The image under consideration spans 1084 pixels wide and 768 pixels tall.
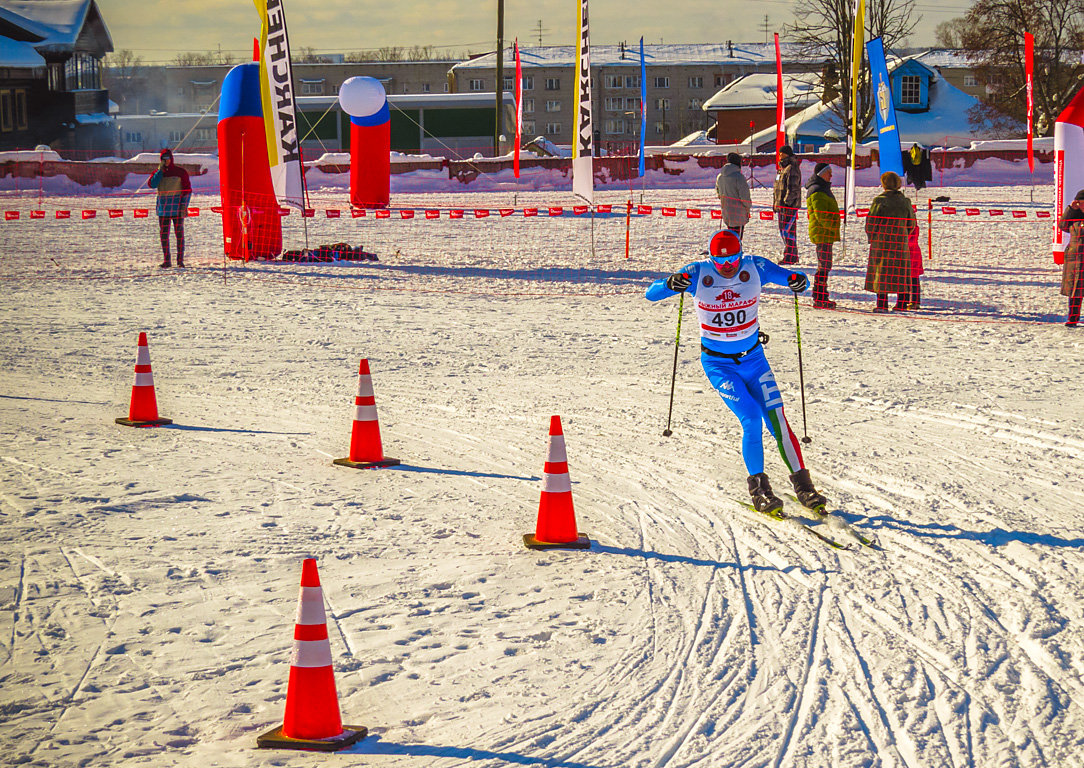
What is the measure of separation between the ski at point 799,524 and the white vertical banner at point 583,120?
11884mm

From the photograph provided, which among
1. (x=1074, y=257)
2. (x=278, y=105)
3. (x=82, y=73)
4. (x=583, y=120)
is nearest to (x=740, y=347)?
(x=1074, y=257)

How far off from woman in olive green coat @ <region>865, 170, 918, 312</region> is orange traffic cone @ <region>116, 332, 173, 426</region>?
8742 millimetres

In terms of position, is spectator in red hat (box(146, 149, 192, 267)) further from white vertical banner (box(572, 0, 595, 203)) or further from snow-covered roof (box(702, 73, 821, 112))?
snow-covered roof (box(702, 73, 821, 112))

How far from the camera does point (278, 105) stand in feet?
58.0

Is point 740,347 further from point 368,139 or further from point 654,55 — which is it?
point 654,55

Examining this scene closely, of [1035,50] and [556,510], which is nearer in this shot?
[556,510]

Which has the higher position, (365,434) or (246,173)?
(246,173)

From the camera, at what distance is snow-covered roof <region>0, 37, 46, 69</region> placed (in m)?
46.1

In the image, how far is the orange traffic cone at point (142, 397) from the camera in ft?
29.2

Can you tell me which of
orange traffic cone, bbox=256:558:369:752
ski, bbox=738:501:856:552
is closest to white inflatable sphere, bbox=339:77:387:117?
ski, bbox=738:501:856:552

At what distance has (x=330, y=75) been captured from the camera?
97750 mm

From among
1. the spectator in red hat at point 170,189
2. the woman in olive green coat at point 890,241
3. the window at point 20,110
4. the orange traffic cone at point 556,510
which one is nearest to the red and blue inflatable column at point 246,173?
the spectator in red hat at point 170,189

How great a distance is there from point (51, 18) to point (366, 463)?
166 ft

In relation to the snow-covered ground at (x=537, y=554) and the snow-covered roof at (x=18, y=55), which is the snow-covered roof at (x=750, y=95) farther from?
the snow-covered ground at (x=537, y=554)
